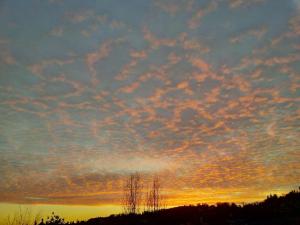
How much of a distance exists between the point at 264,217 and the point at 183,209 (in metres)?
7.34

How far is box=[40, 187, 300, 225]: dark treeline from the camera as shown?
62.7 feet

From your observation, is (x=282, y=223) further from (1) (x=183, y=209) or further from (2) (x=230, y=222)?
(1) (x=183, y=209)

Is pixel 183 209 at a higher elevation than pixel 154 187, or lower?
lower

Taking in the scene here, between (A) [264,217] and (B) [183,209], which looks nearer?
(A) [264,217]

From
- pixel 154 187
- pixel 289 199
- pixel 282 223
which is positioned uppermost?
pixel 154 187

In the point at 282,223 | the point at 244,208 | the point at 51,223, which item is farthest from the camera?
the point at 51,223

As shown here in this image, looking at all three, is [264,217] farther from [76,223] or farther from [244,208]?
[76,223]

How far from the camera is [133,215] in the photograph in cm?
2575

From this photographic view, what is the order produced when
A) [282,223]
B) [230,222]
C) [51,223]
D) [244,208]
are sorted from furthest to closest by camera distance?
[51,223] < [244,208] < [230,222] < [282,223]

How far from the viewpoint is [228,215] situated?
829 inches

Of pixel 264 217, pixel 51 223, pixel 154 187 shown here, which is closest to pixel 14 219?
pixel 51 223

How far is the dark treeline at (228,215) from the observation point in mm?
19100

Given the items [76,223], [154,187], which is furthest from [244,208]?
[154,187]

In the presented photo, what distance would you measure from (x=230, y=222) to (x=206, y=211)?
14.1ft
